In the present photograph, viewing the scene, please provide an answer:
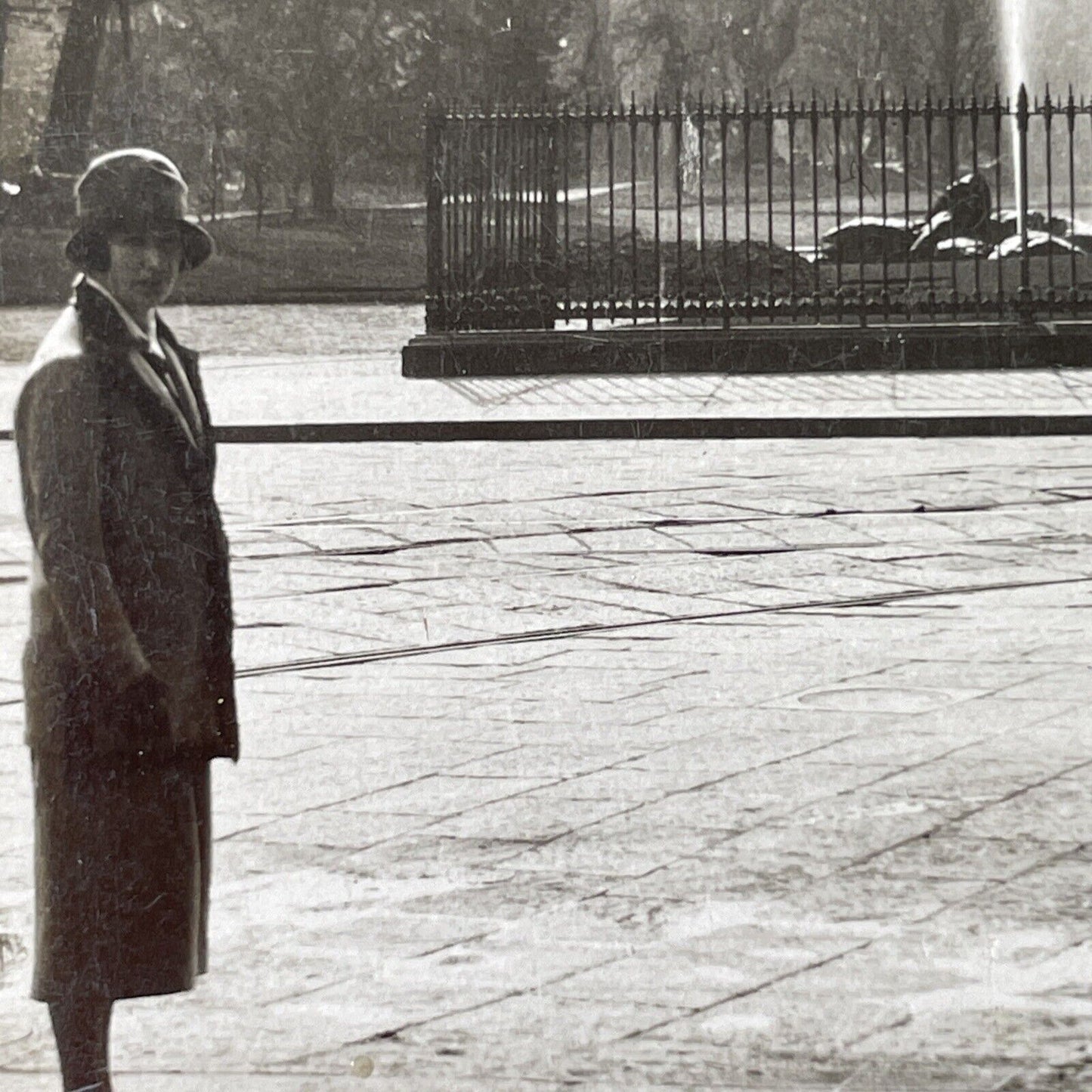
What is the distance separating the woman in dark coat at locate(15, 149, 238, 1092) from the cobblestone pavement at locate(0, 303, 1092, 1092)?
14.3 inches

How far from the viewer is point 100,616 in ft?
10.8

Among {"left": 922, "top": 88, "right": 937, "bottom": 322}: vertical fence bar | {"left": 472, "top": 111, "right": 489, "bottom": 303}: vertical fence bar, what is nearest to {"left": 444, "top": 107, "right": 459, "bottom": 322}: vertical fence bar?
{"left": 472, "top": 111, "right": 489, "bottom": 303}: vertical fence bar

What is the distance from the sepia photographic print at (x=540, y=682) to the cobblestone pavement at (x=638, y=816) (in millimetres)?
17

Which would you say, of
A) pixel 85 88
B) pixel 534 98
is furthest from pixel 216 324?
pixel 85 88

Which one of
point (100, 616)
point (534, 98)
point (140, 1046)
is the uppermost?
point (534, 98)

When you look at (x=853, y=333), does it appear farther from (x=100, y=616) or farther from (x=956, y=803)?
(x=100, y=616)

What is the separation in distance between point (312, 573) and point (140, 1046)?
552 cm

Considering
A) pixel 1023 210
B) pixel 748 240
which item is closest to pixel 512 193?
pixel 748 240

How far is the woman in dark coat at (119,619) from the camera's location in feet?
10.7

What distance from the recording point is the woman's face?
10.9 feet

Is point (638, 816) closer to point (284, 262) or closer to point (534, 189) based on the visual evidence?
point (534, 189)

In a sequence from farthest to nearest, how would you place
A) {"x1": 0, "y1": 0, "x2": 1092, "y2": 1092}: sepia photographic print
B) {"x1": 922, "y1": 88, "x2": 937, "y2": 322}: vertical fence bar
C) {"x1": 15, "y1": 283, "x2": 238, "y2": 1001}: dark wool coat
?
{"x1": 922, "y1": 88, "x2": 937, "y2": 322}: vertical fence bar
{"x1": 0, "y1": 0, "x2": 1092, "y2": 1092}: sepia photographic print
{"x1": 15, "y1": 283, "x2": 238, "y2": 1001}: dark wool coat

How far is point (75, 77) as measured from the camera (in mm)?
38688

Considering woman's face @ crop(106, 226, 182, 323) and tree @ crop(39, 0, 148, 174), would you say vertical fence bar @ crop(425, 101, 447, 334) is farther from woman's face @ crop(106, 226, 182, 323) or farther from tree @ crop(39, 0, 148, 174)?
tree @ crop(39, 0, 148, 174)
